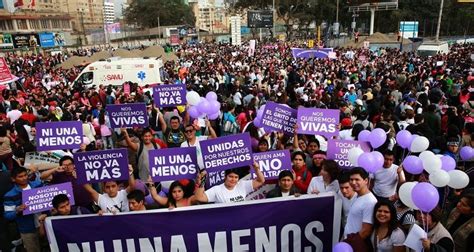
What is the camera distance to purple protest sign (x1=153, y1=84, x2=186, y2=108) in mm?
7898

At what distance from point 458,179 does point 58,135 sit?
17.2 feet

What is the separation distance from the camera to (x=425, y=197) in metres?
3.25

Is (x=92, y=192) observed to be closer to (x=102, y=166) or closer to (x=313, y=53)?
(x=102, y=166)

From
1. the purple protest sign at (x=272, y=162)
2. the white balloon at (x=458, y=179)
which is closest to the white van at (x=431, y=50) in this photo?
the purple protest sign at (x=272, y=162)

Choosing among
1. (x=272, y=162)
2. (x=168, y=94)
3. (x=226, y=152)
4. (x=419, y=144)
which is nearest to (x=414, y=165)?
(x=419, y=144)

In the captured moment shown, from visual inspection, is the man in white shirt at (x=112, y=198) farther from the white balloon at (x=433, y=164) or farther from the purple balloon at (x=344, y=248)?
the white balloon at (x=433, y=164)

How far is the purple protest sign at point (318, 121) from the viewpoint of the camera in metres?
5.89

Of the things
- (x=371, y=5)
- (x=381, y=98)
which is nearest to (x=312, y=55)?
(x=381, y=98)

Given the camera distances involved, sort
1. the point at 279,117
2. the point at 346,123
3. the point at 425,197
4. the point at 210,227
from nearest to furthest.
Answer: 1. the point at 425,197
2. the point at 210,227
3. the point at 279,117
4. the point at 346,123

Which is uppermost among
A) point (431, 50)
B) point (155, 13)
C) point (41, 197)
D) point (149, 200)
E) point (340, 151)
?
point (155, 13)

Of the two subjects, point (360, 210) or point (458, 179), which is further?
Result: point (458, 179)

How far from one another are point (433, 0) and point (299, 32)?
20617mm

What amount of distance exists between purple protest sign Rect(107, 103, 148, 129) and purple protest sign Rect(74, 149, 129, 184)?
2.10 metres

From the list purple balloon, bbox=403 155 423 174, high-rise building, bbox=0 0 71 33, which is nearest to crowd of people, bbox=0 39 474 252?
purple balloon, bbox=403 155 423 174
